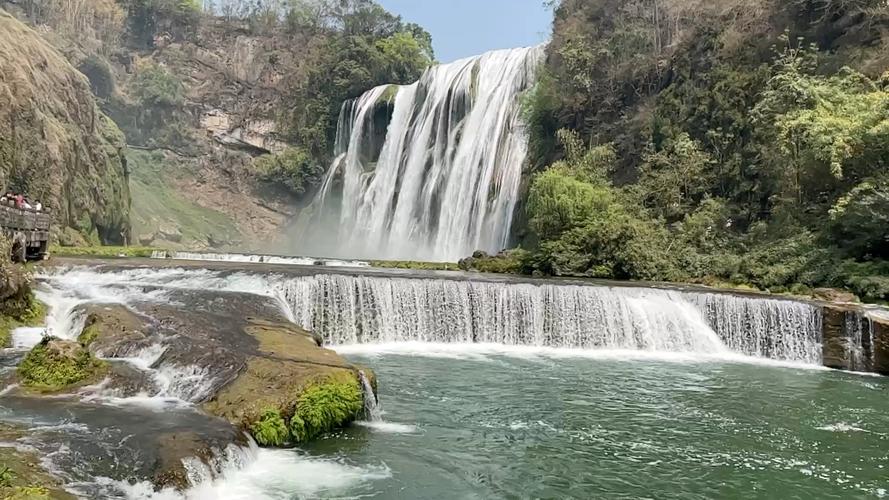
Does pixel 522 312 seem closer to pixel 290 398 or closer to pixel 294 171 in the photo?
pixel 290 398

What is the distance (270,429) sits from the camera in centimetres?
750

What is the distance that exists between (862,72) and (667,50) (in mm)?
9238

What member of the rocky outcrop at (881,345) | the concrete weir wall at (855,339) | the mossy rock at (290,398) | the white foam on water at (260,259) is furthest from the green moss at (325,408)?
the white foam on water at (260,259)

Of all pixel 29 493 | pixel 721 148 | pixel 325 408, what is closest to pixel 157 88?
pixel 721 148

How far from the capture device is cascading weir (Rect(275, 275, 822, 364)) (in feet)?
51.6

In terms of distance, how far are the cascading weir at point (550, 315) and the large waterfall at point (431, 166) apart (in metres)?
14.5

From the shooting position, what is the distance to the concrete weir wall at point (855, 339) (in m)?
14.5

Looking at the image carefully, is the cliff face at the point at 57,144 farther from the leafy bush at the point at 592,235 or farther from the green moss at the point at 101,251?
the leafy bush at the point at 592,235

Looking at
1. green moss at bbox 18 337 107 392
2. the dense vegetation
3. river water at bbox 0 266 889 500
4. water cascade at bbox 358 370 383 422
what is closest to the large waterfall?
the dense vegetation

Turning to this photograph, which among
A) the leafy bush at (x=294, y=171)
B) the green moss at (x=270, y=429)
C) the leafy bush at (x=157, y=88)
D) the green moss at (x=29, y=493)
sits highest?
the leafy bush at (x=157, y=88)

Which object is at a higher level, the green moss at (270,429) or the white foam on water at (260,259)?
the white foam on water at (260,259)

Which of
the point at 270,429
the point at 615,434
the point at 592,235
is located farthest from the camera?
the point at 592,235

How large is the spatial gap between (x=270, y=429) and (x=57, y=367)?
3182 mm

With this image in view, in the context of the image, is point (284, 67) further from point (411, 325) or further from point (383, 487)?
point (383, 487)
